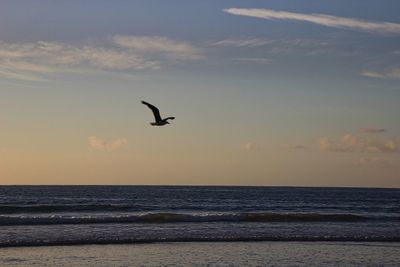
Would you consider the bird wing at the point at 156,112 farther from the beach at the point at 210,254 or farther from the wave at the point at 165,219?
the wave at the point at 165,219

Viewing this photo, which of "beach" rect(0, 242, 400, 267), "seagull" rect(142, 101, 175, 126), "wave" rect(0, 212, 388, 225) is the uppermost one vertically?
"seagull" rect(142, 101, 175, 126)

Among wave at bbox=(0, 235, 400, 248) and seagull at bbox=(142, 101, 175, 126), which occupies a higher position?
seagull at bbox=(142, 101, 175, 126)

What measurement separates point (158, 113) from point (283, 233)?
453 inches

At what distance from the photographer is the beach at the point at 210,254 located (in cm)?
1686

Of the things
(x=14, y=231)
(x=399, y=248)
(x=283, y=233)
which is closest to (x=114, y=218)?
(x=14, y=231)

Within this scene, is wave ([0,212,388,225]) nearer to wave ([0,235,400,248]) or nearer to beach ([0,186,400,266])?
beach ([0,186,400,266])

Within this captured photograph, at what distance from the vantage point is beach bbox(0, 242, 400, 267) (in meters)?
16.9

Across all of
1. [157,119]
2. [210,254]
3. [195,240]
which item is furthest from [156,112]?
[195,240]

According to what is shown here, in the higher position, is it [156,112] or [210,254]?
[156,112]

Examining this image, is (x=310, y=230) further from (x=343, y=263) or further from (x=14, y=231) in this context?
(x=14, y=231)

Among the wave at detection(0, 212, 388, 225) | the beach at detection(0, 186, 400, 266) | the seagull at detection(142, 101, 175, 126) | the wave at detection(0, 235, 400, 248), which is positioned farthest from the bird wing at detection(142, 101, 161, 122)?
the wave at detection(0, 212, 388, 225)

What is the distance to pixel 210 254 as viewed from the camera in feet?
60.1

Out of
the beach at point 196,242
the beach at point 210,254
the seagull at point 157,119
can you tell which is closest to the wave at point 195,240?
the beach at point 196,242

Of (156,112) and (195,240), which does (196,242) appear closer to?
Answer: (195,240)
